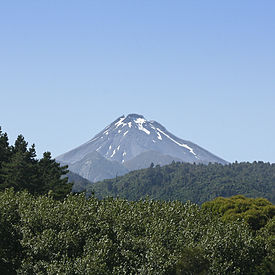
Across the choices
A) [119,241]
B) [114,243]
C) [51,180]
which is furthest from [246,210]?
[51,180]

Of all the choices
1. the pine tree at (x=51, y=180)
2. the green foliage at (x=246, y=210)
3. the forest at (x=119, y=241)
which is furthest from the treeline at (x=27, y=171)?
the forest at (x=119, y=241)

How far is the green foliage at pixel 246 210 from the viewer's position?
68188 mm

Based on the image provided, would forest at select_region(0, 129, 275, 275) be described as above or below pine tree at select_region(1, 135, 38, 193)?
below

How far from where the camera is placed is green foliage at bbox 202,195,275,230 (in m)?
68.2

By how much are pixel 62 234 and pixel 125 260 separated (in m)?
5.53

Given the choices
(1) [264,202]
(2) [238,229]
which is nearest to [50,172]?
(1) [264,202]

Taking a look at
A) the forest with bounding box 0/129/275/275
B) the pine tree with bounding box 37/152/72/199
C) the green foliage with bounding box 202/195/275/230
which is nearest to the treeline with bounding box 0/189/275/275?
the forest with bounding box 0/129/275/275

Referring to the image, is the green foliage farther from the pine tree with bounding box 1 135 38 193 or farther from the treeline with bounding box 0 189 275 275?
the pine tree with bounding box 1 135 38 193

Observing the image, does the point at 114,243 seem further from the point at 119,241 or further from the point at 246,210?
the point at 246,210

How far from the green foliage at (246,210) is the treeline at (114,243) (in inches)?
707

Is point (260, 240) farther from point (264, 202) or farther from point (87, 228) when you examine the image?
point (264, 202)

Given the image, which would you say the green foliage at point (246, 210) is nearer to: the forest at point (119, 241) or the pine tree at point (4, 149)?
the forest at point (119, 241)

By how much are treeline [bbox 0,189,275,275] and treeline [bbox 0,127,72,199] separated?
31689 mm

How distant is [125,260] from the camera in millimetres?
42656
